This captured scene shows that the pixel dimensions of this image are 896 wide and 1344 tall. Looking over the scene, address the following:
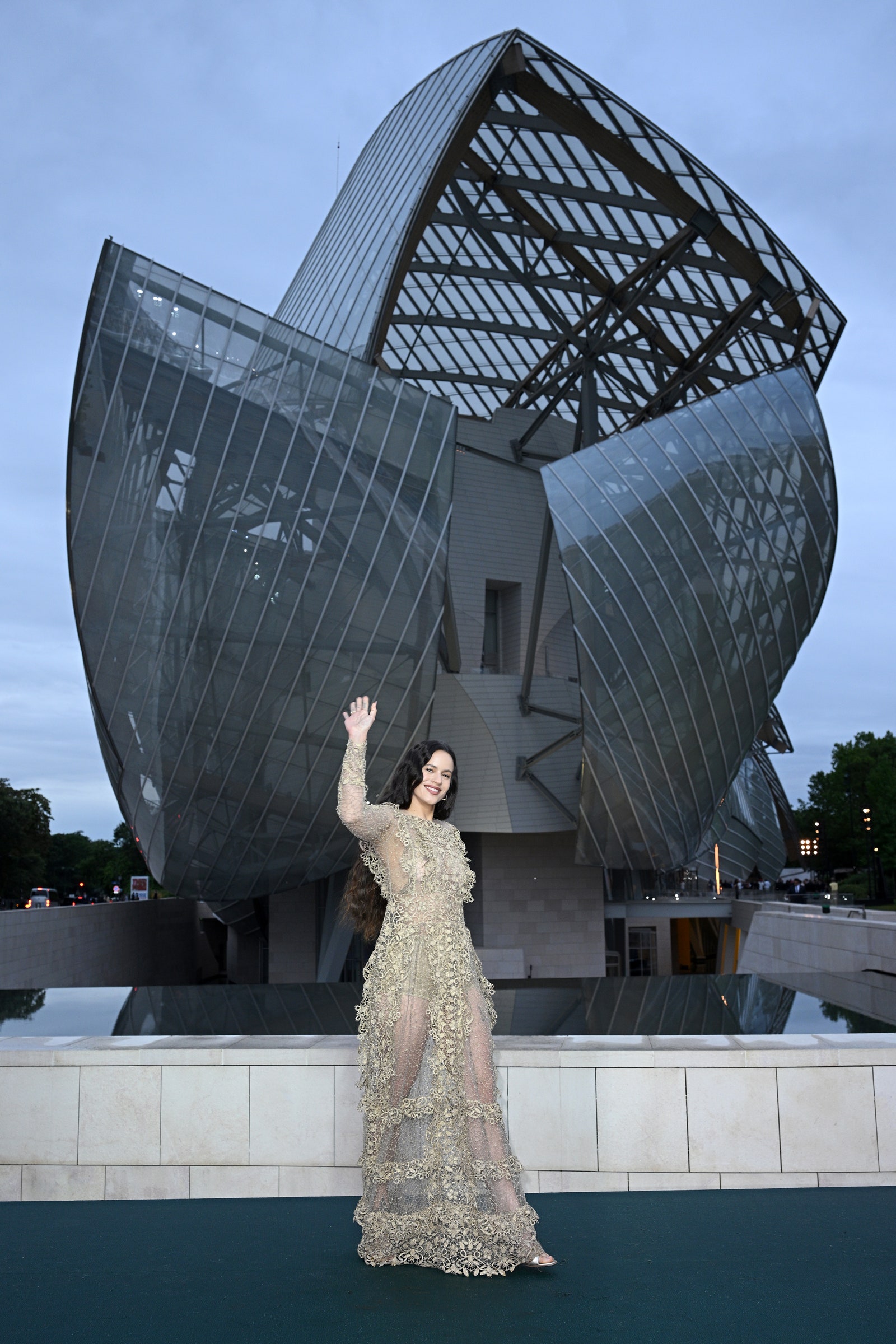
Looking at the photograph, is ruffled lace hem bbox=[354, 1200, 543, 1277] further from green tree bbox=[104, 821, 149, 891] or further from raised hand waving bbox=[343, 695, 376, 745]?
green tree bbox=[104, 821, 149, 891]

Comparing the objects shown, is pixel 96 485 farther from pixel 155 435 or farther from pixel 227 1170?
pixel 227 1170

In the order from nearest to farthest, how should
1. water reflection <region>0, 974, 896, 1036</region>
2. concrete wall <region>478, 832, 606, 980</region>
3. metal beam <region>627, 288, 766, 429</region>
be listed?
water reflection <region>0, 974, 896, 1036</region> < concrete wall <region>478, 832, 606, 980</region> < metal beam <region>627, 288, 766, 429</region>

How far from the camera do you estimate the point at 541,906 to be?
31.8m

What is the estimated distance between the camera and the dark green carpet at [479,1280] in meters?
3.91

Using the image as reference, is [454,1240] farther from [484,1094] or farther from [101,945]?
[101,945]

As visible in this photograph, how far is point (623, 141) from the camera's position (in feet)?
90.1

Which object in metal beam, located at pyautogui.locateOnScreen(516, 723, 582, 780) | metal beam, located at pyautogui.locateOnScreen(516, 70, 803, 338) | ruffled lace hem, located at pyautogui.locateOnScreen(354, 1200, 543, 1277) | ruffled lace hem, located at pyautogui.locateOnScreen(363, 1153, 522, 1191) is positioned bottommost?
ruffled lace hem, located at pyautogui.locateOnScreen(354, 1200, 543, 1277)

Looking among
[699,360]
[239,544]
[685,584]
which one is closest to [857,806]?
[699,360]

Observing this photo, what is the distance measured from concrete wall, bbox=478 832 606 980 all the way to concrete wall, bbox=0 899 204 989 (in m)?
10.8

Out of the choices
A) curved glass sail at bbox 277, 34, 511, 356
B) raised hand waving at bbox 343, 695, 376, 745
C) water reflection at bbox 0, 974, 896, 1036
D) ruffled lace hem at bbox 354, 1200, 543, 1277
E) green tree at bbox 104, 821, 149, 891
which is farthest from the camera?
green tree at bbox 104, 821, 149, 891

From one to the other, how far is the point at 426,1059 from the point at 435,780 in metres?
1.30

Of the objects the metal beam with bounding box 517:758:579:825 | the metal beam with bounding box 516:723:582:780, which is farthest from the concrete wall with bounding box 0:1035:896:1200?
the metal beam with bounding box 517:758:579:825

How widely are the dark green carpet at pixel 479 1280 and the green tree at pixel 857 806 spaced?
207 ft

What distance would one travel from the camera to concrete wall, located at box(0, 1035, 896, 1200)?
20.4 ft
